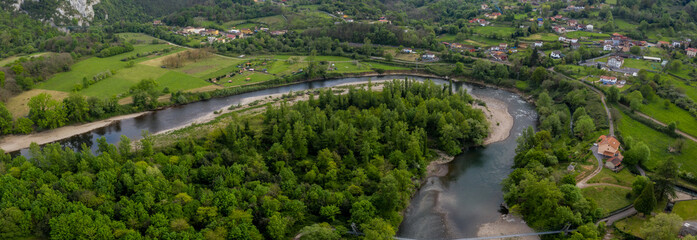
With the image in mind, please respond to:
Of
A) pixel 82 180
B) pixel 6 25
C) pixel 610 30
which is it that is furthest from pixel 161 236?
pixel 610 30

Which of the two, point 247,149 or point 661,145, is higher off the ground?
point 247,149

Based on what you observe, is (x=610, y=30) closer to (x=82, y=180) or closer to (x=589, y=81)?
(x=589, y=81)

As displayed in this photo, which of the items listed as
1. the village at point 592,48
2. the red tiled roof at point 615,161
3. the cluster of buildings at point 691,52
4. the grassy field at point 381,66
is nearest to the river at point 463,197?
the red tiled roof at point 615,161

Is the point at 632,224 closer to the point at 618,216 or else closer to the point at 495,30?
the point at 618,216

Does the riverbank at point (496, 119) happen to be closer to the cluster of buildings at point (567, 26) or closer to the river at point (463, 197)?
the river at point (463, 197)

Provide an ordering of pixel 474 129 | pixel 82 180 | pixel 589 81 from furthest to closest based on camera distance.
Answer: pixel 589 81 → pixel 474 129 → pixel 82 180

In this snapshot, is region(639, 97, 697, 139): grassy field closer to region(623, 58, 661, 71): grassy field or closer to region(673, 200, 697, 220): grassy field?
region(623, 58, 661, 71): grassy field
